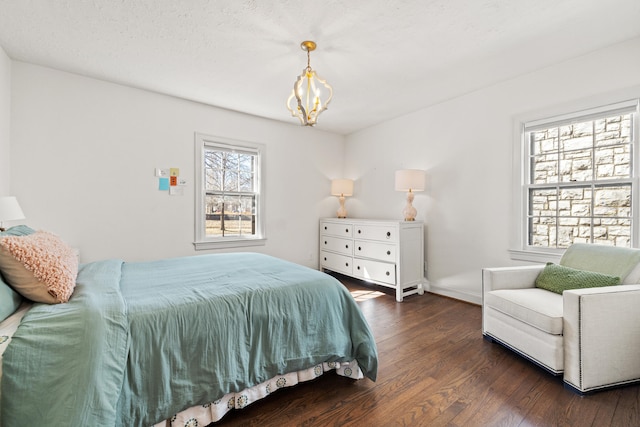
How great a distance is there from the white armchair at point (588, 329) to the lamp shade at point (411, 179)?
180cm

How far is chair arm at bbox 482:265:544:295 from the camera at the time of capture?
7.72ft

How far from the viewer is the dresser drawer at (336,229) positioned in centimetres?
422

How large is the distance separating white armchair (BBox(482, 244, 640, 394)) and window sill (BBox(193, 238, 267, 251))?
3044mm

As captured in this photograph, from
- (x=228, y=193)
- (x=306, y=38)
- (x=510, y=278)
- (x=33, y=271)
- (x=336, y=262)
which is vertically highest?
(x=306, y=38)

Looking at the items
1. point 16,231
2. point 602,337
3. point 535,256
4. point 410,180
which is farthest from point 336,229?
point 16,231

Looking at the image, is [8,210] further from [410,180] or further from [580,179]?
[580,179]

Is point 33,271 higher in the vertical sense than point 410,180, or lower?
lower

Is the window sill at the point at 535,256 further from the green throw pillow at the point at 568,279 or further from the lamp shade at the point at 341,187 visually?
the lamp shade at the point at 341,187

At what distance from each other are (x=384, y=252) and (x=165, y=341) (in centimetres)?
283

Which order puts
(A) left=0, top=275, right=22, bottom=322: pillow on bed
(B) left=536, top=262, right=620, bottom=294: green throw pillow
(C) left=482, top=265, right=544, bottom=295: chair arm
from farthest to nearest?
(C) left=482, top=265, right=544, bottom=295: chair arm < (B) left=536, top=262, right=620, bottom=294: green throw pillow < (A) left=0, top=275, right=22, bottom=322: pillow on bed

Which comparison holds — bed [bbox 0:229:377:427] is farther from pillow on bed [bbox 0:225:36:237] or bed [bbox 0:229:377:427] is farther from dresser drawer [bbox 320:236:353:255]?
dresser drawer [bbox 320:236:353:255]

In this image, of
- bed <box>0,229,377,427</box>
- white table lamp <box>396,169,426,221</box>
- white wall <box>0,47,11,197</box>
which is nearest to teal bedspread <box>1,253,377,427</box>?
bed <box>0,229,377,427</box>

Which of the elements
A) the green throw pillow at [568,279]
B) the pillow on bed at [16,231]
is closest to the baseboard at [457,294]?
the green throw pillow at [568,279]

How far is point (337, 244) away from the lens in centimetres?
442
